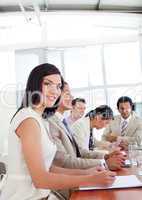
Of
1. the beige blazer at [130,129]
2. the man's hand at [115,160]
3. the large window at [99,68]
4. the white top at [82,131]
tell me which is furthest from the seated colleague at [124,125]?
the large window at [99,68]

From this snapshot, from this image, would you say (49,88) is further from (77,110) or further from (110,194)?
(77,110)

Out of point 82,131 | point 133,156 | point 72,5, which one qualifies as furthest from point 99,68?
point 133,156

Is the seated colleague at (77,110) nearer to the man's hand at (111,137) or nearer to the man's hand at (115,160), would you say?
the man's hand at (111,137)

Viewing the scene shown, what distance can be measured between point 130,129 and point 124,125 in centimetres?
22

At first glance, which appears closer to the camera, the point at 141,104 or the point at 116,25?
the point at 141,104

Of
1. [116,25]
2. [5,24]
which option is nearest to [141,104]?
[116,25]

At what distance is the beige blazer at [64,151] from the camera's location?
195 centimetres

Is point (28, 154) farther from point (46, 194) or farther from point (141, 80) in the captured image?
point (141, 80)

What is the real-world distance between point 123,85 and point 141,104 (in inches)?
48.8

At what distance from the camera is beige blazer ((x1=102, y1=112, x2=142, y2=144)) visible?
3400mm

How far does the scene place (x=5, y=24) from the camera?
7090mm

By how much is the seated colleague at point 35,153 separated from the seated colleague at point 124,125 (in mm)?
2003

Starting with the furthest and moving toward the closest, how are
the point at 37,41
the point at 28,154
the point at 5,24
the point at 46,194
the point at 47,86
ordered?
the point at 37,41 < the point at 5,24 < the point at 47,86 < the point at 46,194 < the point at 28,154

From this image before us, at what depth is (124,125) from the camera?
A: 13.3 ft
